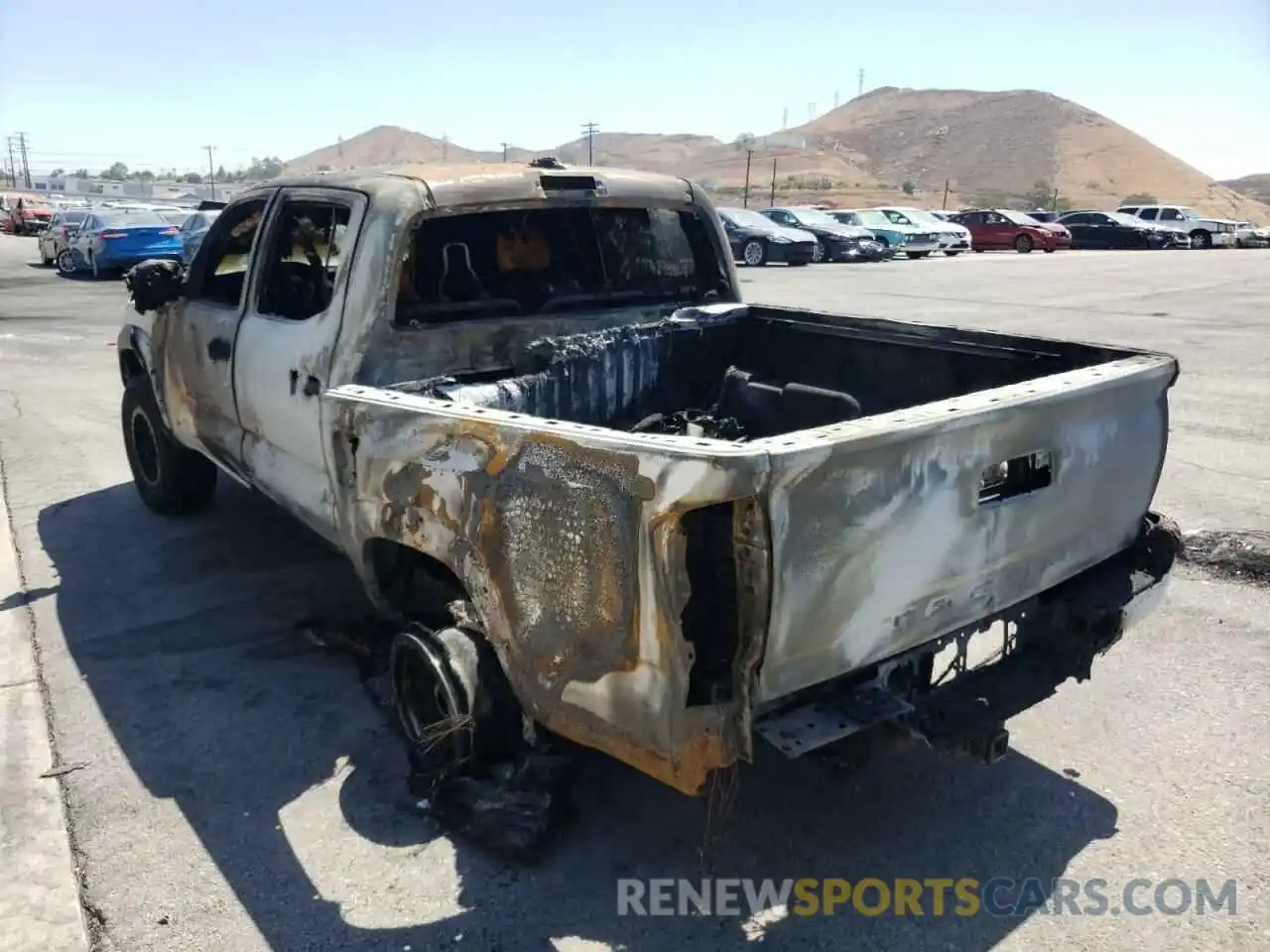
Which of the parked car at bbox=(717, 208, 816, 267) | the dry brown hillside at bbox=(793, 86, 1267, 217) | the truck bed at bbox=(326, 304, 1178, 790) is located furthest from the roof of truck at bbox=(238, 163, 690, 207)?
the dry brown hillside at bbox=(793, 86, 1267, 217)

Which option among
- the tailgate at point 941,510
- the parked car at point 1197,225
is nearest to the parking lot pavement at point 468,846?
the tailgate at point 941,510

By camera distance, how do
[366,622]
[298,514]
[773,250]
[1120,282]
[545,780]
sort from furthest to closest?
[773,250]
[1120,282]
[366,622]
[298,514]
[545,780]

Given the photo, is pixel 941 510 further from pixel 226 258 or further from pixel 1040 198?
pixel 1040 198

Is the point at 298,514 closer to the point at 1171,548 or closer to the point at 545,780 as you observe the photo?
the point at 545,780

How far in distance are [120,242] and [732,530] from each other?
2367 cm

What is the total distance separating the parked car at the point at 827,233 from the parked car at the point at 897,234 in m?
0.77

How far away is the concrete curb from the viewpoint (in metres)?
2.73

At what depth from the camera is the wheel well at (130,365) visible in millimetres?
6004

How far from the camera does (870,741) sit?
105 inches

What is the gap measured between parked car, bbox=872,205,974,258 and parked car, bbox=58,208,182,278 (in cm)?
1998

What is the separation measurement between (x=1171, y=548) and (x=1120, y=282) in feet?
66.2

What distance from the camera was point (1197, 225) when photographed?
36.8 m

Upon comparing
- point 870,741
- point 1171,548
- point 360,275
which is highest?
point 360,275

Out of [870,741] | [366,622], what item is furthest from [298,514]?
[870,741]
